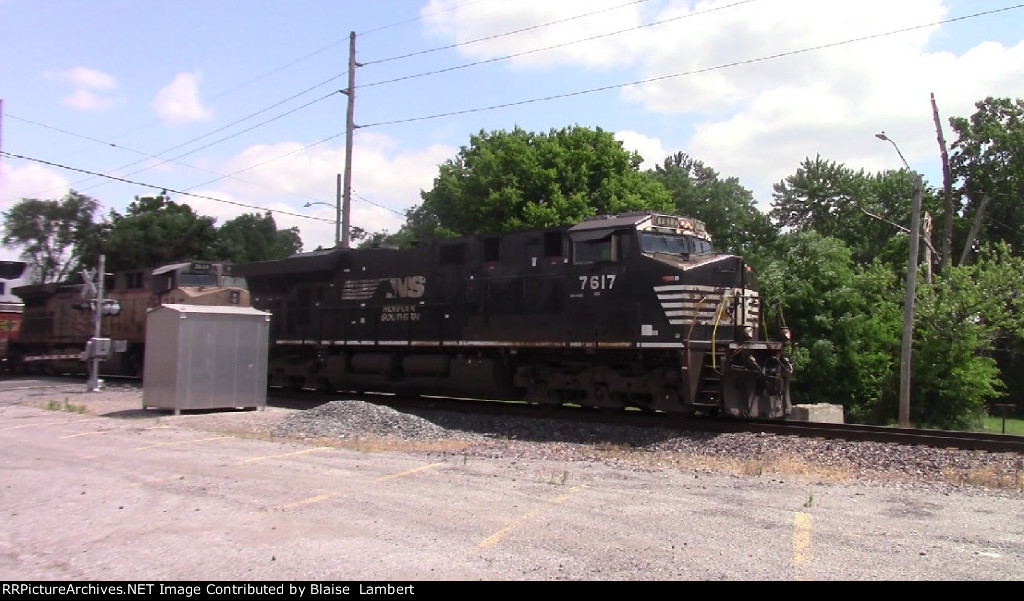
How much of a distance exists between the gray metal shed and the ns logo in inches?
124

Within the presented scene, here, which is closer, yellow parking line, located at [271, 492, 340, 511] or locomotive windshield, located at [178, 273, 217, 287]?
yellow parking line, located at [271, 492, 340, 511]

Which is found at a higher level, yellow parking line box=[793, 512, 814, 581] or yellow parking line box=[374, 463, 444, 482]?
yellow parking line box=[793, 512, 814, 581]

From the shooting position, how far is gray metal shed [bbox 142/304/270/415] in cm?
1603

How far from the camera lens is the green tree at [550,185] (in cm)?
3766

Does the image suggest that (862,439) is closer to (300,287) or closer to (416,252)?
(416,252)

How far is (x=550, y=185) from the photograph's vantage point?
38.5 meters

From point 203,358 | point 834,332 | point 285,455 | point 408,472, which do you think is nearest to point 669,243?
point 408,472

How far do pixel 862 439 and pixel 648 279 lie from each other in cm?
440

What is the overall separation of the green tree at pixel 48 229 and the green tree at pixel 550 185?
33.9 metres

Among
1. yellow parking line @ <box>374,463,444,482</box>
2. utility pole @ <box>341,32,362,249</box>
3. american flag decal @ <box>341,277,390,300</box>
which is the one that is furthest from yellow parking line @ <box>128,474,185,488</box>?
utility pole @ <box>341,32,362,249</box>

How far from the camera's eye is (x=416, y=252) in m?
18.6

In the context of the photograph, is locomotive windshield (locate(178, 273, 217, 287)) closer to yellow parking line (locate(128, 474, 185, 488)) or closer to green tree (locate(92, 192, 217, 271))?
yellow parking line (locate(128, 474, 185, 488))

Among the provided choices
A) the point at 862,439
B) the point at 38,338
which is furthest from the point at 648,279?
the point at 38,338

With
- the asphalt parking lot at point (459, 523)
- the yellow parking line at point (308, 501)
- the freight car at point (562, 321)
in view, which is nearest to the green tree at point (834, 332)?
the freight car at point (562, 321)
